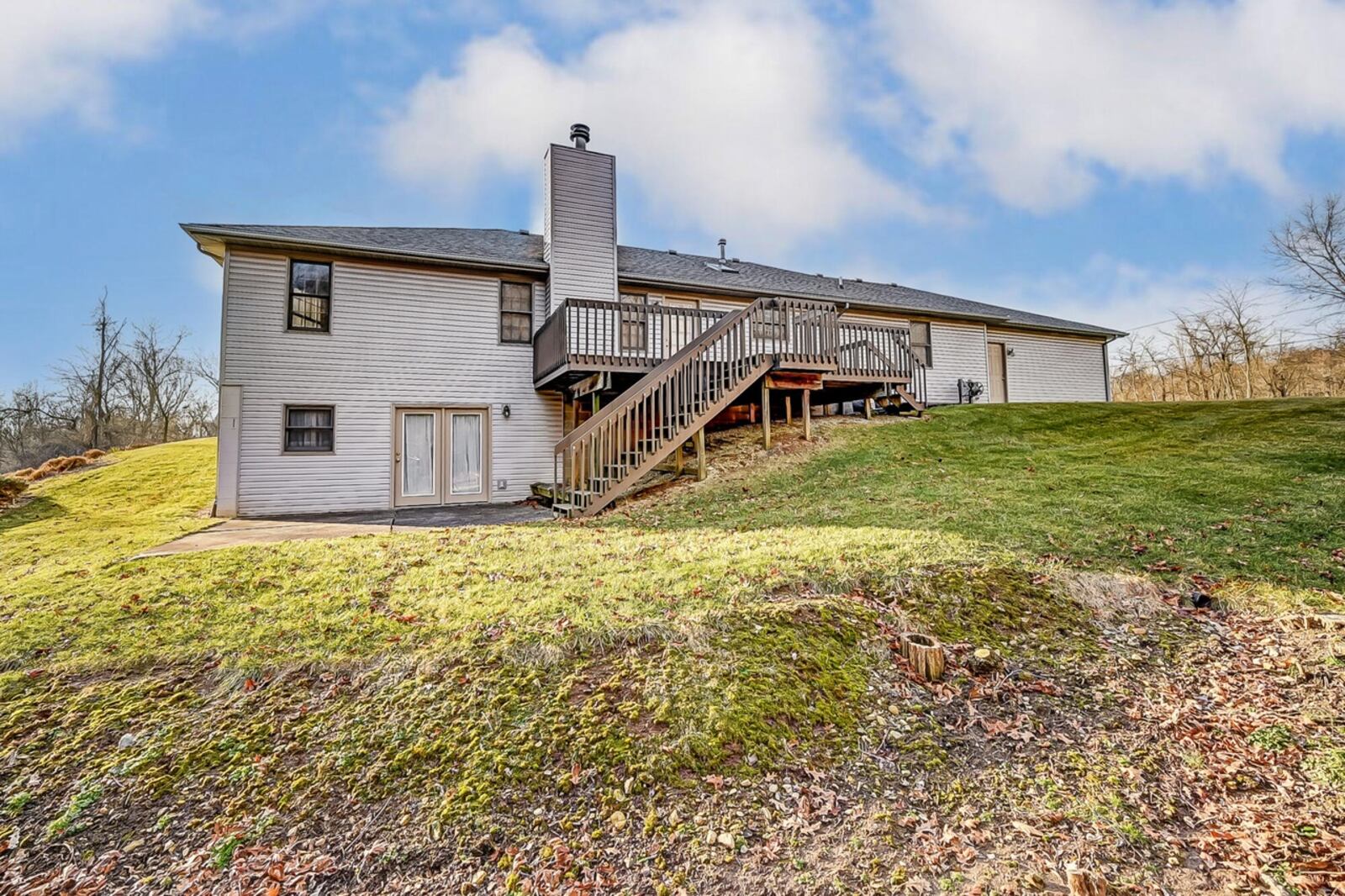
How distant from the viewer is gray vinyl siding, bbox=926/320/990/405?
16.4 metres

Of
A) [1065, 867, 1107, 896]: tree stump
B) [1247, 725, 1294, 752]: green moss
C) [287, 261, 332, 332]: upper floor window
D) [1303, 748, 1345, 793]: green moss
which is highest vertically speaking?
[287, 261, 332, 332]: upper floor window

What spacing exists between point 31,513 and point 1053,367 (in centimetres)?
2579

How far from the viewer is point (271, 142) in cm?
1276

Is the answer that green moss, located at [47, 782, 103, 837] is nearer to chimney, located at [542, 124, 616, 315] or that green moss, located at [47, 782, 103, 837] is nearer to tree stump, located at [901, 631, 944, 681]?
tree stump, located at [901, 631, 944, 681]

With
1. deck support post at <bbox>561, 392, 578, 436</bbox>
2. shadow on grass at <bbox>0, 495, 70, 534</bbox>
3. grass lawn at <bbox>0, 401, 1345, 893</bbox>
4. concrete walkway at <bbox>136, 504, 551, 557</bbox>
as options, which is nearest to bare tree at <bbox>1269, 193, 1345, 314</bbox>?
grass lawn at <bbox>0, 401, 1345, 893</bbox>

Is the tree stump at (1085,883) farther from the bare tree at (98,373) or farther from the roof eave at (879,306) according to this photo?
the bare tree at (98,373)

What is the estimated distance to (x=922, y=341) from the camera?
1634 cm

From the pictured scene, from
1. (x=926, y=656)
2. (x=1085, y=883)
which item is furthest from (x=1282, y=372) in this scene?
(x=1085, y=883)

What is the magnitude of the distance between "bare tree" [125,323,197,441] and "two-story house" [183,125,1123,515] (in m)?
23.8

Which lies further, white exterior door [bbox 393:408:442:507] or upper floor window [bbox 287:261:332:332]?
white exterior door [bbox 393:408:442:507]

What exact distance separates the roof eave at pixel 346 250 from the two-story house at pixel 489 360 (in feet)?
0.13

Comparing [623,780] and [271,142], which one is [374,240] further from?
[623,780]

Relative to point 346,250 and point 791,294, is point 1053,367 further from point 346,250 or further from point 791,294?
point 346,250

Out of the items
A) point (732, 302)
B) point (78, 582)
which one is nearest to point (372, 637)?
point (78, 582)
